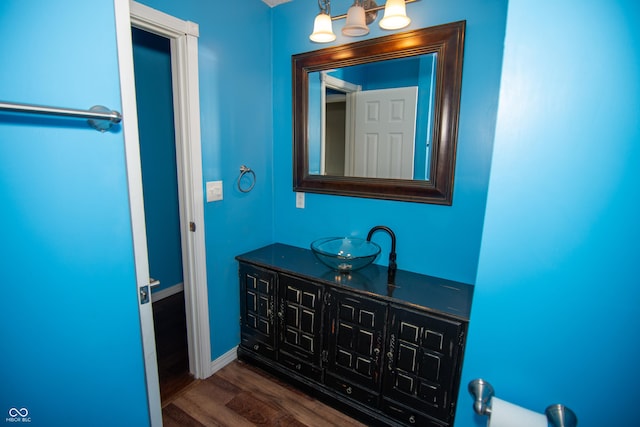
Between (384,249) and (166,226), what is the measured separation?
2.21 m

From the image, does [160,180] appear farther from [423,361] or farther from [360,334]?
[423,361]

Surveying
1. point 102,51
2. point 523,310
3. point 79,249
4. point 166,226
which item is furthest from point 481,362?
point 166,226

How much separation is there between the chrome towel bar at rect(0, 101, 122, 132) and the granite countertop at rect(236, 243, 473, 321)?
1.26 m

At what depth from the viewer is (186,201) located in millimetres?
1896

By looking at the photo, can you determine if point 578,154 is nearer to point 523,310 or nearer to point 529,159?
point 529,159

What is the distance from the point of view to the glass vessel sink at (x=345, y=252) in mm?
1790

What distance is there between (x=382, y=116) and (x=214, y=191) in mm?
1123

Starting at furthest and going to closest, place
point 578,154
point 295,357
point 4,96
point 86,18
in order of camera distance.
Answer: point 295,357 < point 86,18 < point 4,96 < point 578,154

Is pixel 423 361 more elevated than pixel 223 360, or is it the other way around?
pixel 423 361

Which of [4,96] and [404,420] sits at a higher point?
[4,96]

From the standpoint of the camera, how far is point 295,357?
198 cm

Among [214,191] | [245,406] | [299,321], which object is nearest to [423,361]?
[299,321]

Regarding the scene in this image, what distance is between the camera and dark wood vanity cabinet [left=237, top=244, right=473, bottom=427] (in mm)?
1492

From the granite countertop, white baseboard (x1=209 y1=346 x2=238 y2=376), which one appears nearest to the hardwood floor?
white baseboard (x1=209 y1=346 x2=238 y2=376)
